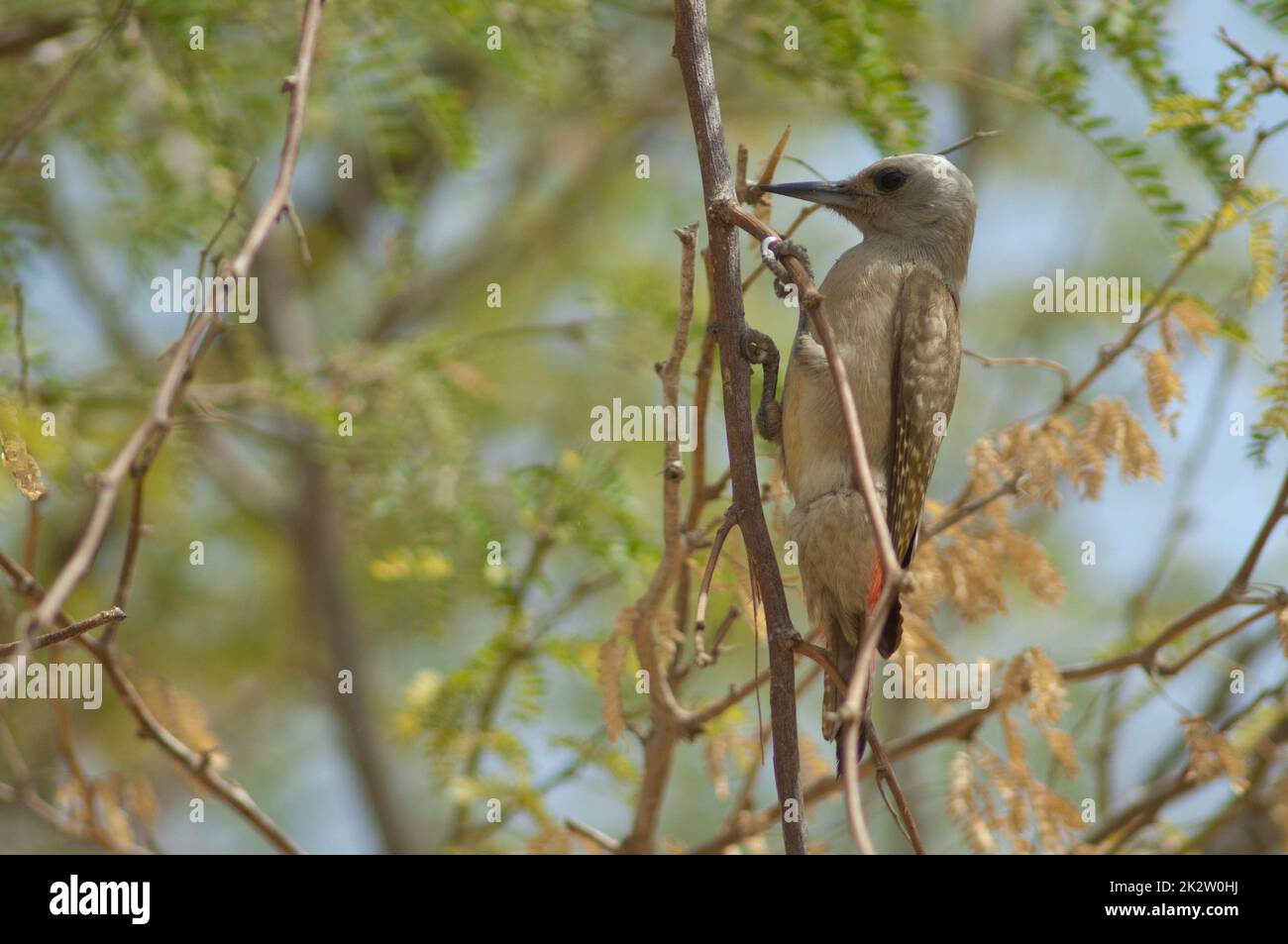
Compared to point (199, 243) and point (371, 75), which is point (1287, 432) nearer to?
point (371, 75)

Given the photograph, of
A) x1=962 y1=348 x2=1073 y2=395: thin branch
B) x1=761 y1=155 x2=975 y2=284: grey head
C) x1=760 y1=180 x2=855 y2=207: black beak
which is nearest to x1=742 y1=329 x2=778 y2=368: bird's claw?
x1=962 y1=348 x2=1073 y2=395: thin branch

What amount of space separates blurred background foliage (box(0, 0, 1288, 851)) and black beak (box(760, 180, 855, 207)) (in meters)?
0.17

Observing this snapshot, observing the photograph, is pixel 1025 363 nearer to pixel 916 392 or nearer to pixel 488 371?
pixel 916 392

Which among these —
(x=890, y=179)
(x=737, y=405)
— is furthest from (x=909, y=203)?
(x=737, y=405)

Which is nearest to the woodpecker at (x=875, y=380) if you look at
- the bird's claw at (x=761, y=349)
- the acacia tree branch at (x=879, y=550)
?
the bird's claw at (x=761, y=349)

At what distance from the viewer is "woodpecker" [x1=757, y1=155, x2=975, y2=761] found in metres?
3.31

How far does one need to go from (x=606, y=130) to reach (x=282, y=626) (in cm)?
381

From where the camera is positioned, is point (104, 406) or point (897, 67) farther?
point (104, 406)

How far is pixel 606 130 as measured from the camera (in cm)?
834

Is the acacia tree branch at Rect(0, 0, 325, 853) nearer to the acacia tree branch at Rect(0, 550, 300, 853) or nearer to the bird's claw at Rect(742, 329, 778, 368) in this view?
the acacia tree branch at Rect(0, 550, 300, 853)

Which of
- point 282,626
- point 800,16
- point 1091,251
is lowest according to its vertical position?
point 282,626

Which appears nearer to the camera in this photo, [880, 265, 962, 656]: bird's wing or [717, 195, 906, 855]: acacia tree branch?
[717, 195, 906, 855]: acacia tree branch

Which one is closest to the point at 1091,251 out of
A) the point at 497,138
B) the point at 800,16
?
the point at 497,138

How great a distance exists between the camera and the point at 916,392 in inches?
139
